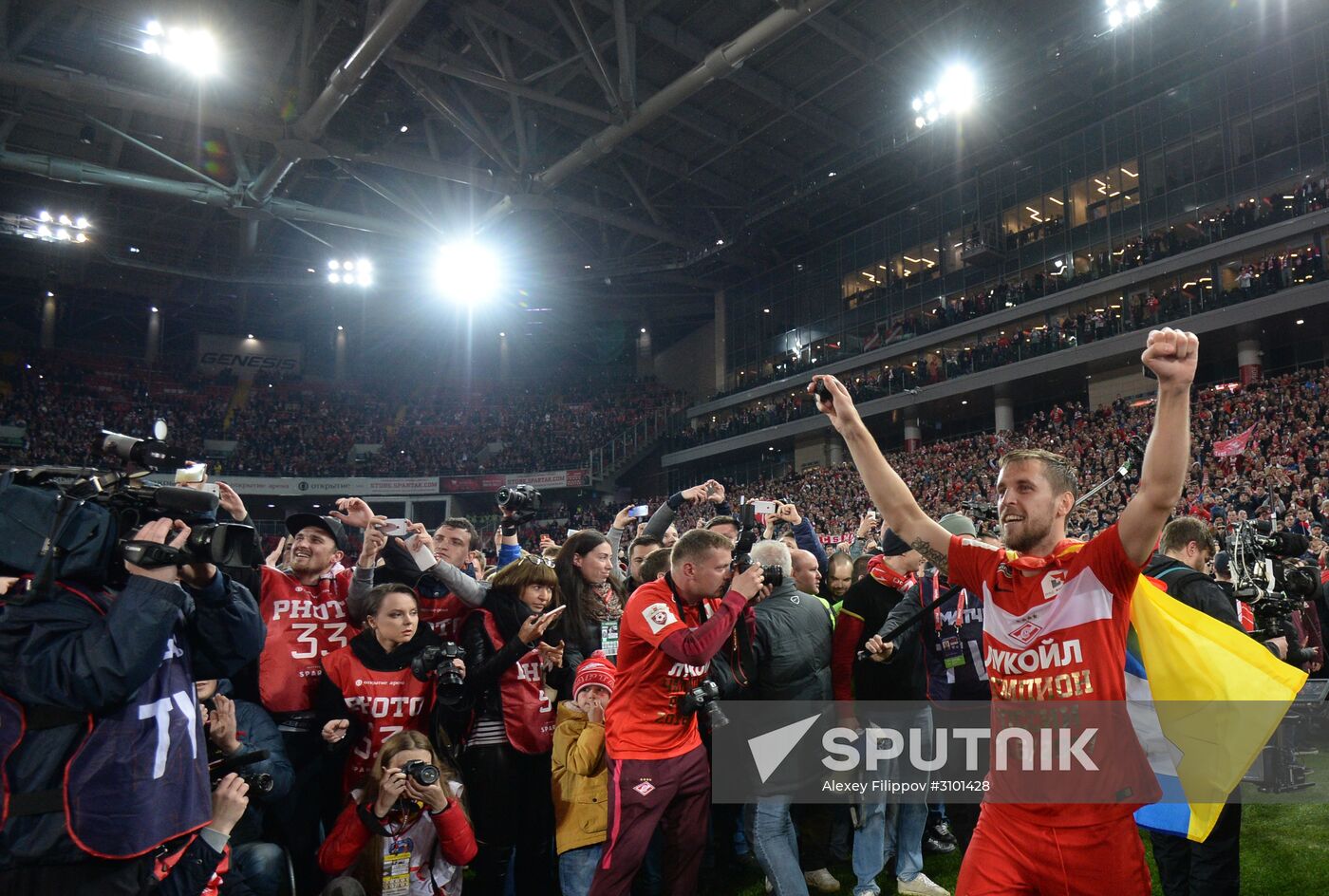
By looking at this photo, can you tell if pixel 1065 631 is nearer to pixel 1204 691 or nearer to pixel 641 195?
pixel 1204 691

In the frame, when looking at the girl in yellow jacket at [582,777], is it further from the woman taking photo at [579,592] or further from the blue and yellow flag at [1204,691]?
the blue and yellow flag at [1204,691]

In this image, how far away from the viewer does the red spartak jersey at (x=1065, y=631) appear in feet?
8.60

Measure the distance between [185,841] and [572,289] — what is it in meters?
35.8

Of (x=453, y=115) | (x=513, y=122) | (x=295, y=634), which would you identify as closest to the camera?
(x=295, y=634)

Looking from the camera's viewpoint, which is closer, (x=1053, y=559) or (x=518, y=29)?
(x=1053, y=559)

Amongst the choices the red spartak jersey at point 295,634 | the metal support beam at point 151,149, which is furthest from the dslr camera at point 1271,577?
the metal support beam at point 151,149

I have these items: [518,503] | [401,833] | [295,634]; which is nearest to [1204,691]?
[401,833]

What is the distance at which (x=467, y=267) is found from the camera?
28.6 meters

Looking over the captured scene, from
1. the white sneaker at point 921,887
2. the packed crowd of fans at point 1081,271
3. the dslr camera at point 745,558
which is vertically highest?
the packed crowd of fans at point 1081,271

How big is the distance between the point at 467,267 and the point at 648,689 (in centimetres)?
2699

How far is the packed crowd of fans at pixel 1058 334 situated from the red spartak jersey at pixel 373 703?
2366cm

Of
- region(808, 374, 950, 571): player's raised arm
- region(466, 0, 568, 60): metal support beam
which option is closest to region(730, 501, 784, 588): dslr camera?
region(808, 374, 950, 571): player's raised arm

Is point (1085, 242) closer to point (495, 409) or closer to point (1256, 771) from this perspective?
point (1256, 771)

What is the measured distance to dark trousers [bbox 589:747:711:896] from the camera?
11.3ft
